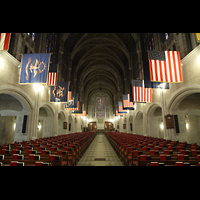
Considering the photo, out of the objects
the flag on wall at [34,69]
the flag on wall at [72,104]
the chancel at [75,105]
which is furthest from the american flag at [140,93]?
the flag on wall at [72,104]

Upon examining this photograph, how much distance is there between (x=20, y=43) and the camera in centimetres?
1022

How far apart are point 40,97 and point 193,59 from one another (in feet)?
40.6

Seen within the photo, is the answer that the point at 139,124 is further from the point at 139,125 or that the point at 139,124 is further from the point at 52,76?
the point at 52,76

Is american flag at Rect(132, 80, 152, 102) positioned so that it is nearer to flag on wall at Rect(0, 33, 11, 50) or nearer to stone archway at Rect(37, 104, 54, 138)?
stone archway at Rect(37, 104, 54, 138)

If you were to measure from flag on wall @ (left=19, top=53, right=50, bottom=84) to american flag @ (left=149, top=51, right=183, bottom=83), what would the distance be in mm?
6801

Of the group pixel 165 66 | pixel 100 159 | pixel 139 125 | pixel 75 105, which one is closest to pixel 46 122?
pixel 75 105

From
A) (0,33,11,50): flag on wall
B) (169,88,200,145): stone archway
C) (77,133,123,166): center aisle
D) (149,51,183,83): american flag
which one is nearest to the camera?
(0,33,11,50): flag on wall

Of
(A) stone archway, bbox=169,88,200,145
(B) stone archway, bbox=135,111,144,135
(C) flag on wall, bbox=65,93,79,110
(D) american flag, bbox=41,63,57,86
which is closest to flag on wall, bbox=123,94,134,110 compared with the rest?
(B) stone archway, bbox=135,111,144,135

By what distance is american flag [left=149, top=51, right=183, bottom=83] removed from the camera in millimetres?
7945

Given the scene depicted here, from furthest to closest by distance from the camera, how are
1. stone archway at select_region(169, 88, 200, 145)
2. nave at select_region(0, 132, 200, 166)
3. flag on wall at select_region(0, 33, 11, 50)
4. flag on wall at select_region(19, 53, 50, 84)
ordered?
stone archway at select_region(169, 88, 200, 145), flag on wall at select_region(19, 53, 50, 84), flag on wall at select_region(0, 33, 11, 50), nave at select_region(0, 132, 200, 166)

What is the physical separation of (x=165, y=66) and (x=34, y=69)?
8.35m

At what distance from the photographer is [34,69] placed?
8281 millimetres

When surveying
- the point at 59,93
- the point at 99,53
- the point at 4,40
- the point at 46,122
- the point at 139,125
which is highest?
the point at 99,53

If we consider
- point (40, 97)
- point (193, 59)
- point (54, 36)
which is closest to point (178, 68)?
point (193, 59)
